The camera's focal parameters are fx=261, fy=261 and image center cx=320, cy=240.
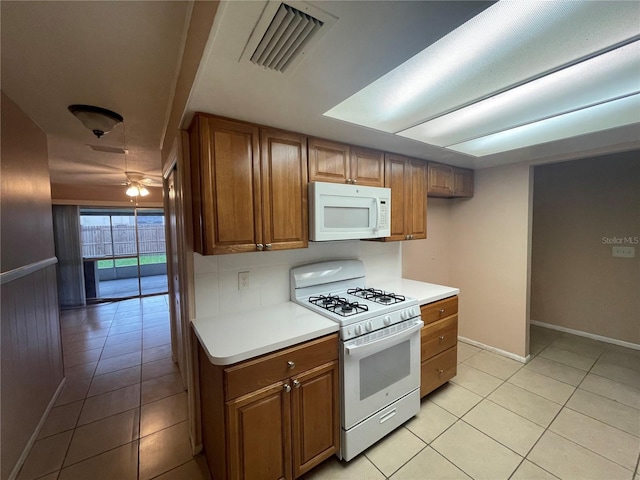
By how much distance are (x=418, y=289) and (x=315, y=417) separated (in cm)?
145

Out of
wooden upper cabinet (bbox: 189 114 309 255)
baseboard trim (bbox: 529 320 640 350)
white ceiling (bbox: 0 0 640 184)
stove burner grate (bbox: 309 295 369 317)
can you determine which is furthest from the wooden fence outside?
baseboard trim (bbox: 529 320 640 350)

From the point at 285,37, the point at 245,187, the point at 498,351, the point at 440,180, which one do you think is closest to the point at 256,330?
the point at 245,187

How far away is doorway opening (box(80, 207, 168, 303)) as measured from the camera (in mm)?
5539

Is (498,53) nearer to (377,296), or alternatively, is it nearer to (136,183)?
(377,296)

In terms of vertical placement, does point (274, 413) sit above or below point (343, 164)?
below

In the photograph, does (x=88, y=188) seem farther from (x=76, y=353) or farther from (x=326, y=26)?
(x=326, y=26)

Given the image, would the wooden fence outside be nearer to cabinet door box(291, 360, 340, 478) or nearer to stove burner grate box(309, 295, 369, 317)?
stove burner grate box(309, 295, 369, 317)

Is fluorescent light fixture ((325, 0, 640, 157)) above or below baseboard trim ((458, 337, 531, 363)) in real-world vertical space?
above

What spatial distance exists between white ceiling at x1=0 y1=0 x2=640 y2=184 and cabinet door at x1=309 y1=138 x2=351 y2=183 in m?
0.09

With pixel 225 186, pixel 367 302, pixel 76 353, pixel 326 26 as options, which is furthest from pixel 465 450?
pixel 76 353

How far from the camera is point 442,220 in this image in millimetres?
3520

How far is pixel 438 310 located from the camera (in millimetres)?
2297

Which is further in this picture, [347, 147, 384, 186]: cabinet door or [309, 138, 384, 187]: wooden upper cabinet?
[347, 147, 384, 186]: cabinet door

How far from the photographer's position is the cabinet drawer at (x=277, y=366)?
1314mm
